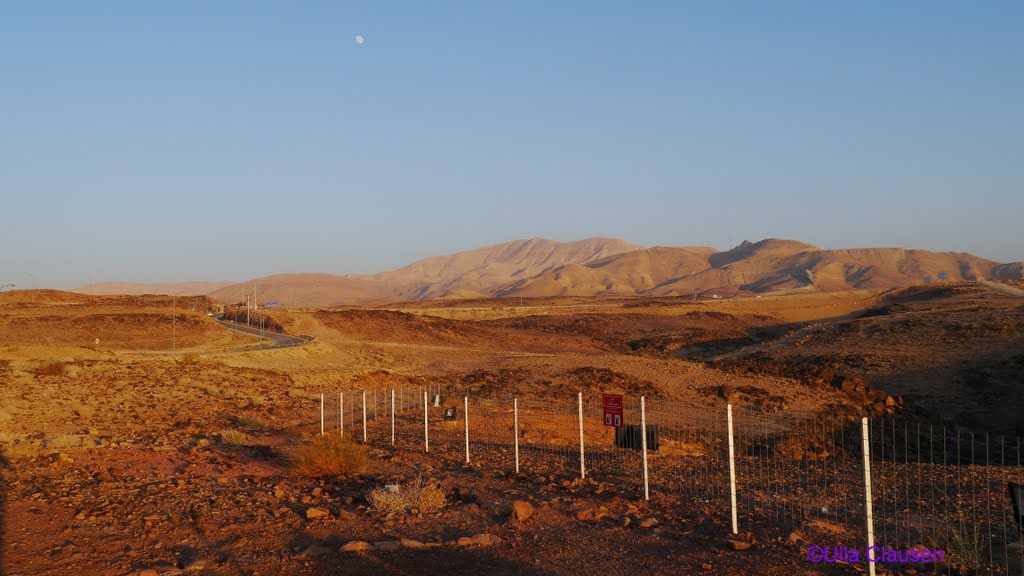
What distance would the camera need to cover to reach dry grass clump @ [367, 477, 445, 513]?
35.2 ft

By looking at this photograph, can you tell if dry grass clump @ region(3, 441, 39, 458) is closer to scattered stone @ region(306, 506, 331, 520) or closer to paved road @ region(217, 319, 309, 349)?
scattered stone @ region(306, 506, 331, 520)

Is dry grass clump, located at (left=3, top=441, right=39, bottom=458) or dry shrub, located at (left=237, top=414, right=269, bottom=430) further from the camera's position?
dry shrub, located at (left=237, top=414, right=269, bottom=430)

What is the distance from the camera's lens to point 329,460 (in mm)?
13758

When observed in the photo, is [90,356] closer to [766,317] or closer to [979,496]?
[979,496]

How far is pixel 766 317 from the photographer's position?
94.1 meters

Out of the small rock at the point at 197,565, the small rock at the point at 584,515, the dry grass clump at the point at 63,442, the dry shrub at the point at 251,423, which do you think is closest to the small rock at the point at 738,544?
the small rock at the point at 584,515

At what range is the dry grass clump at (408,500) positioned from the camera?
35.2 feet

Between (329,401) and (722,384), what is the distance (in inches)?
663

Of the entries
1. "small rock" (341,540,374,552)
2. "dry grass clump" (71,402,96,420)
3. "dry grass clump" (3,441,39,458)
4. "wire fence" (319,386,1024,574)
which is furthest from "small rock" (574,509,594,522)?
"dry grass clump" (71,402,96,420)

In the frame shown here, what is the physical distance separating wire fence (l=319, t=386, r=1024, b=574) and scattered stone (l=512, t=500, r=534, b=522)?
1.90 metres

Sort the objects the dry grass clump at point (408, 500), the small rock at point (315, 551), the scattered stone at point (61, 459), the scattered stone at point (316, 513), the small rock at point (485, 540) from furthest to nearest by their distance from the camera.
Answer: the scattered stone at point (61, 459), the dry grass clump at point (408, 500), the scattered stone at point (316, 513), the small rock at point (485, 540), the small rock at point (315, 551)

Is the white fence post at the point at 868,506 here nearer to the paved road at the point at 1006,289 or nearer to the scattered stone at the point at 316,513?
the scattered stone at the point at 316,513

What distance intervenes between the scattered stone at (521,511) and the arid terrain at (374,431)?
0.14ft

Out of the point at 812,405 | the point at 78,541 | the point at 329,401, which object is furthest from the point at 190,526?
the point at 812,405
